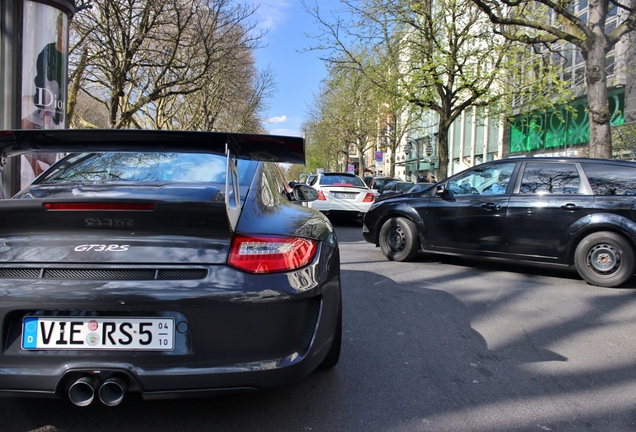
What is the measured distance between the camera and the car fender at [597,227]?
5.62 meters

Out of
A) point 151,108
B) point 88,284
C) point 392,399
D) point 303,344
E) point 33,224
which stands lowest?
point 392,399

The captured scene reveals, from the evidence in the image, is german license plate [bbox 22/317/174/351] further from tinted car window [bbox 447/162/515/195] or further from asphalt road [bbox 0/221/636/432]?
tinted car window [bbox 447/162/515/195]

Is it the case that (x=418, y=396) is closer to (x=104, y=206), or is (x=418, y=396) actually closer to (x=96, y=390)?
(x=96, y=390)

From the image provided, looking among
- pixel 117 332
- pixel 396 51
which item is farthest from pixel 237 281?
pixel 396 51

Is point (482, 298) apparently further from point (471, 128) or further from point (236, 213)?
point (471, 128)

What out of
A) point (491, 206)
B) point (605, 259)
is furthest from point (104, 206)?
point (605, 259)

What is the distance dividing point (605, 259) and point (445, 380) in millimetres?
3872

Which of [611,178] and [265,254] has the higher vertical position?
[611,178]

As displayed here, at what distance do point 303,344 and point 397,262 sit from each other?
522cm

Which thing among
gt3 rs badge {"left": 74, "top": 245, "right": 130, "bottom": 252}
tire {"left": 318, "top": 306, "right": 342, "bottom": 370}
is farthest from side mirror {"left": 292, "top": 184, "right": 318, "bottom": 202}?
gt3 rs badge {"left": 74, "top": 245, "right": 130, "bottom": 252}

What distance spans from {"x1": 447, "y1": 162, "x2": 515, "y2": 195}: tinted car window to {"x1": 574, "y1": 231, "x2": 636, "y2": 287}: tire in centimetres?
124

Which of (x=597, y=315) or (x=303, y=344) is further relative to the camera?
(x=597, y=315)

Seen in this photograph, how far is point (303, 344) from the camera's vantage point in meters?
2.29

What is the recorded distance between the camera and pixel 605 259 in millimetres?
5824
